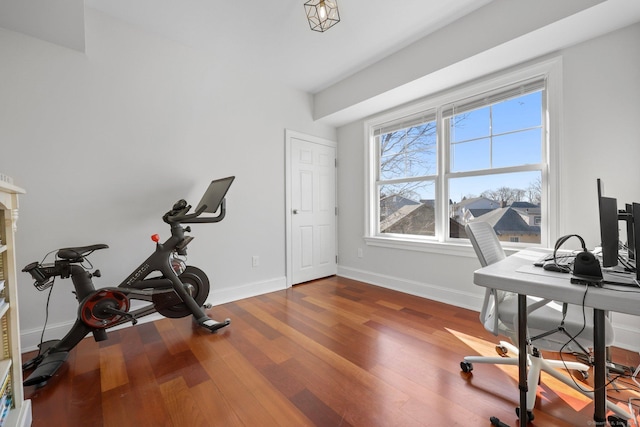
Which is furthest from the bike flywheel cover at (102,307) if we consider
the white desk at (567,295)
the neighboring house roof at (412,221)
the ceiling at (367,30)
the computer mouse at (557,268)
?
the neighboring house roof at (412,221)

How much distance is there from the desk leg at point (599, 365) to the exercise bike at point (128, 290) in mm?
2221

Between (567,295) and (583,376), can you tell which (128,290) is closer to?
(567,295)

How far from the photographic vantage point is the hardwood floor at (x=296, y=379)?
129cm

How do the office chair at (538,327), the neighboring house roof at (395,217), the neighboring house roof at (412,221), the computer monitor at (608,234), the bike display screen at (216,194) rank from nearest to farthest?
the computer monitor at (608,234)
the office chair at (538,327)
the bike display screen at (216,194)
the neighboring house roof at (412,221)
the neighboring house roof at (395,217)

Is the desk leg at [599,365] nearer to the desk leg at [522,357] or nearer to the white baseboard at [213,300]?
the desk leg at [522,357]

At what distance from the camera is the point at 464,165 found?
2.78 m

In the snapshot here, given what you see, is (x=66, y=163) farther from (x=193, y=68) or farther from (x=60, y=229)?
(x=193, y=68)

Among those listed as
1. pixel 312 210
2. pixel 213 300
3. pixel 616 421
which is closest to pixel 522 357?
pixel 616 421

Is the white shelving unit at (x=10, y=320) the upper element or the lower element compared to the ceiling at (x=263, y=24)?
lower

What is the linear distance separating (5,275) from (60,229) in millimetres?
1077

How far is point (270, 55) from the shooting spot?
2.76m

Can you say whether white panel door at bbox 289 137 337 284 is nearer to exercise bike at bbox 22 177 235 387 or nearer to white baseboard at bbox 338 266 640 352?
white baseboard at bbox 338 266 640 352

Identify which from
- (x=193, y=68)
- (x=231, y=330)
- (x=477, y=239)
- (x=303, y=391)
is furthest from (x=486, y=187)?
(x=193, y=68)

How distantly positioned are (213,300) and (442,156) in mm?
2931
